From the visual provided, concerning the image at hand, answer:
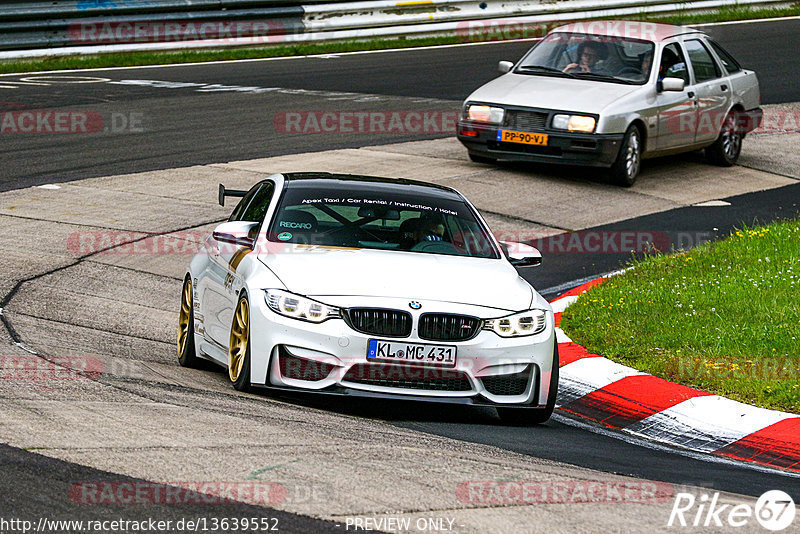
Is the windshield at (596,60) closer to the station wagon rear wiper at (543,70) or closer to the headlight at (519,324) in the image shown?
the station wagon rear wiper at (543,70)

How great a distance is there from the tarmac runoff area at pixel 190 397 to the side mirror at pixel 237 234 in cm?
88

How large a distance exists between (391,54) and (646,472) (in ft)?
68.7

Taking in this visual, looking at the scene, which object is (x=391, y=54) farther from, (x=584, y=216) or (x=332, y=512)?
(x=332, y=512)

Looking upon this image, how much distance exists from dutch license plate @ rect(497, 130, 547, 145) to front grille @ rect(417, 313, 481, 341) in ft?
27.8

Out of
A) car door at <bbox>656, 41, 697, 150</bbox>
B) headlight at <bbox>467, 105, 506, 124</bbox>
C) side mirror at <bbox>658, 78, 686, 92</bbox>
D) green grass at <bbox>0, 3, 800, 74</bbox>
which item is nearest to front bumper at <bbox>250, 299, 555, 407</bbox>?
headlight at <bbox>467, 105, 506, 124</bbox>

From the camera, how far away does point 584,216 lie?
14.7 meters

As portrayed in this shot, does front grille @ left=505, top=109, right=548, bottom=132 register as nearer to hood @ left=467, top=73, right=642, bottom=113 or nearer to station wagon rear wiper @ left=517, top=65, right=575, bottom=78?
hood @ left=467, top=73, right=642, bottom=113

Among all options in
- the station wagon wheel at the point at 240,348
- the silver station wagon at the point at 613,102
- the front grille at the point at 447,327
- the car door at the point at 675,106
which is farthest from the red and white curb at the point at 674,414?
the car door at the point at 675,106

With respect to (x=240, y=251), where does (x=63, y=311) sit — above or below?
below

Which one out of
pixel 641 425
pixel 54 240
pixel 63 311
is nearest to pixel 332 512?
pixel 641 425

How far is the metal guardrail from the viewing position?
78.7 feet

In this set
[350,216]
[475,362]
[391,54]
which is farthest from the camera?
[391,54]

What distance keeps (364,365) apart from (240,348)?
2.89 feet

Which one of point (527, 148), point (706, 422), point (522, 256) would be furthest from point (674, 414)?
point (527, 148)
